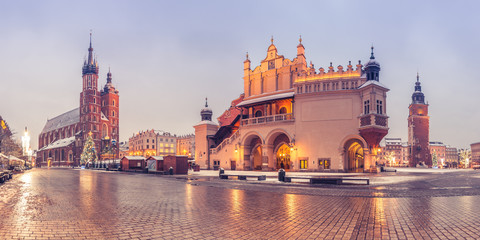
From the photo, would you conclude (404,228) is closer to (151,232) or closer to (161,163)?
(151,232)

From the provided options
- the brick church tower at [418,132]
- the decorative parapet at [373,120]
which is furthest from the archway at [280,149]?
the brick church tower at [418,132]

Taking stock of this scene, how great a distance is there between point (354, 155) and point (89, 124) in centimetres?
9134

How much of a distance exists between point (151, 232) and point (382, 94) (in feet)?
109

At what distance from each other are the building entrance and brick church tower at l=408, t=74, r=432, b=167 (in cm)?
6683

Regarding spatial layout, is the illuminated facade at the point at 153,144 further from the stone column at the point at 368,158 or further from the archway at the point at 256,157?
the stone column at the point at 368,158

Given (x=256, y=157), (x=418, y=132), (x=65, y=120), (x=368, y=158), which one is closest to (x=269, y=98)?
(x=256, y=157)

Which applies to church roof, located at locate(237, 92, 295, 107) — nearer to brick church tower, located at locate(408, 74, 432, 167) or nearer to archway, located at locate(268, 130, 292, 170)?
archway, located at locate(268, 130, 292, 170)

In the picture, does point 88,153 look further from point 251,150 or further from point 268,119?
point 268,119

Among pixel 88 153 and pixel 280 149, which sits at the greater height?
pixel 280 149

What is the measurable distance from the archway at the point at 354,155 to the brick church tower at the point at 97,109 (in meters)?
83.7

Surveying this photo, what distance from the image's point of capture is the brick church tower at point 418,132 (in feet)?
301

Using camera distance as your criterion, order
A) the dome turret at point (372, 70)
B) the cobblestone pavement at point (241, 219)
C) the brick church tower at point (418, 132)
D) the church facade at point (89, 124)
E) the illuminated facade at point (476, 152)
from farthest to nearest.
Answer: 1. the illuminated facade at point (476, 152)
2. the church facade at point (89, 124)
3. the brick church tower at point (418, 132)
4. the dome turret at point (372, 70)
5. the cobblestone pavement at point (241, 219)

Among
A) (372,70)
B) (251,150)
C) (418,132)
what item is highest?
(372,70)

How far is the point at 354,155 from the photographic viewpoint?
4088cm
